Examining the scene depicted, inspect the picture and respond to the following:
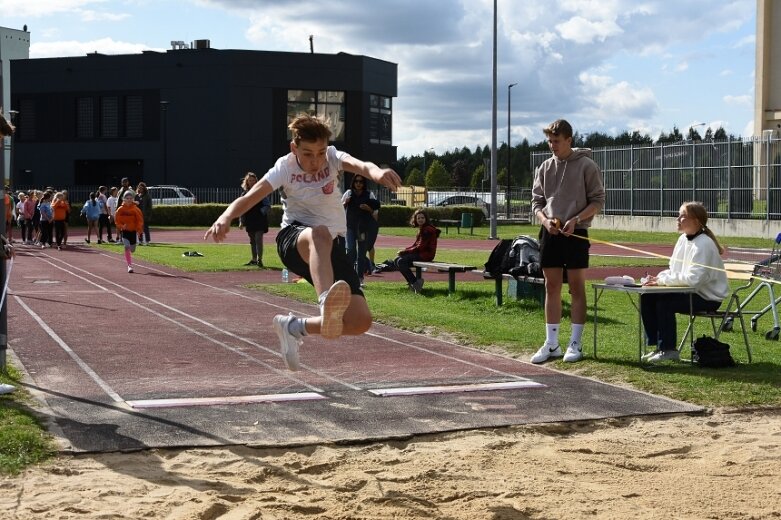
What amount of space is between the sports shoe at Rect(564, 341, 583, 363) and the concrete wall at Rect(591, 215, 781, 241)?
2368 centimetres

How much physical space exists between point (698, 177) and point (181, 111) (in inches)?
1362

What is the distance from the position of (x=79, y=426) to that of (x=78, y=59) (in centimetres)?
6221

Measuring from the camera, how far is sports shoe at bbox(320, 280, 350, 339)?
274 inches

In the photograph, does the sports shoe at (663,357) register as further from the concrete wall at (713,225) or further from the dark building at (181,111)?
the dark building at (181,111)

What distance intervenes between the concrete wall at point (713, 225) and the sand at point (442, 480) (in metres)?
26.9

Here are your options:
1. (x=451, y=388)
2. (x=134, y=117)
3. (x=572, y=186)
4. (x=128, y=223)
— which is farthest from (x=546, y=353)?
(x=134, y=117)

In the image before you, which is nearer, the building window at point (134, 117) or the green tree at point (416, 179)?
the building window at point (134, 117)

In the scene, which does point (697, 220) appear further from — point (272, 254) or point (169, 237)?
point (169, 237)

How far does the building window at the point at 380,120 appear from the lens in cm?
6756

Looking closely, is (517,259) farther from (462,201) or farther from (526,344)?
(462,201)

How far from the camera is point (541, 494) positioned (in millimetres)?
5844

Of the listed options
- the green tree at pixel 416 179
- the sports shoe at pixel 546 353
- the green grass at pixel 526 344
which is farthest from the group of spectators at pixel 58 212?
the green tree at pixel 416 179

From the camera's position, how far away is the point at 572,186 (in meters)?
10.1

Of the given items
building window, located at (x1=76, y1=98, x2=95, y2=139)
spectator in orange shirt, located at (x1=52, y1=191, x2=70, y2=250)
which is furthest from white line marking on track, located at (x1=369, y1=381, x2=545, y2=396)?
building window, located at (x1=76, y1=98, x2=95, y2=139)
